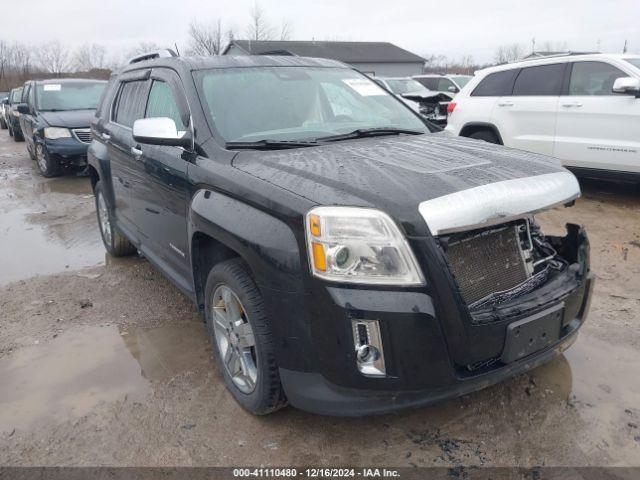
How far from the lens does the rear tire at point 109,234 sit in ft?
16.5

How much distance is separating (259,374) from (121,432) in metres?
0.82

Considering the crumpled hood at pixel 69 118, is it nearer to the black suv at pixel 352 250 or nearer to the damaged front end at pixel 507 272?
the black suv at pixel 352 250

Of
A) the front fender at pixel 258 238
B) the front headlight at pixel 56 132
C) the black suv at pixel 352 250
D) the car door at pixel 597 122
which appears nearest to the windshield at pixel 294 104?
the black suv at pixel 352 250

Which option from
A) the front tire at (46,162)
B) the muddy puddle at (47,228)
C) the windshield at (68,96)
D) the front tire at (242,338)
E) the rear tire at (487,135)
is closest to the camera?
the front tire at (242,338)

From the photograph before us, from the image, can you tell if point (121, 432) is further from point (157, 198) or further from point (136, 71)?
point (136, 71)

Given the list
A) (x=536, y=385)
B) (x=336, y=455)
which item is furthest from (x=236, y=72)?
(x=536, y=385)

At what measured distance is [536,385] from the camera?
2861 millimetres

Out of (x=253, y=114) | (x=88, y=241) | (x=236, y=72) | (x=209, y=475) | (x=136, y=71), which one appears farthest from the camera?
(x=88, y=241)

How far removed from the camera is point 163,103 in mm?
3621

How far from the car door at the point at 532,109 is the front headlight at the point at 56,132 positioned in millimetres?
7421

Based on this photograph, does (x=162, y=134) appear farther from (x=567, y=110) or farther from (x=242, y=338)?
(x=567, y=110)

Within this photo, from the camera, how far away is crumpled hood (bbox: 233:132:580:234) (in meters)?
2.07

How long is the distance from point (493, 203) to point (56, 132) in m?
9.35

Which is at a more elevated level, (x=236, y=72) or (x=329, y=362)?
(x=236, y=72)
